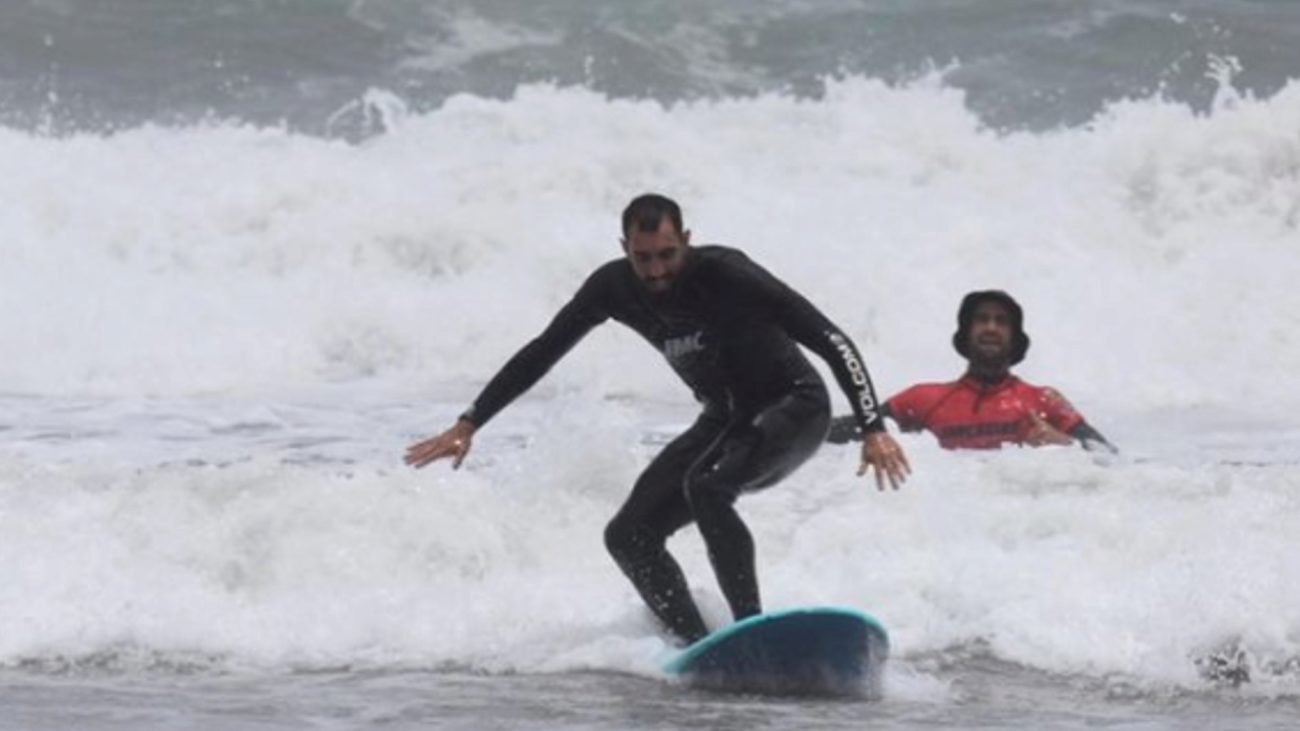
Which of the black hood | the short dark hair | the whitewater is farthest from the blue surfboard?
the black hood

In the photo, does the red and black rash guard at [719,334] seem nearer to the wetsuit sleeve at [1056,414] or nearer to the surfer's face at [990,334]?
the surfer's face at [990,334]

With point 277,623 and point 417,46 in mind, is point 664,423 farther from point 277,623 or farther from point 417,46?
point 417,46

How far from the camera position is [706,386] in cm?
753

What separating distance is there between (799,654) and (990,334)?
123 inches

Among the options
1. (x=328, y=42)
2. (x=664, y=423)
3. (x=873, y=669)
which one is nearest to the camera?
(x=873, y=669)

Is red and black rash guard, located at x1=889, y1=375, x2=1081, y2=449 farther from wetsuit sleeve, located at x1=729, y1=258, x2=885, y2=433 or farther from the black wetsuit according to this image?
wetsuit sleeve, located at x1=729, y1=258, x2=885, y2=433

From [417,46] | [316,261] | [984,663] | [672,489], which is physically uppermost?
[417,46]

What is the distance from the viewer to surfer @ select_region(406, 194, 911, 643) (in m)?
7.28

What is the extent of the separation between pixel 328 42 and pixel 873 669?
14.0 meters

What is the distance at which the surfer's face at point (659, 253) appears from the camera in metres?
7.21

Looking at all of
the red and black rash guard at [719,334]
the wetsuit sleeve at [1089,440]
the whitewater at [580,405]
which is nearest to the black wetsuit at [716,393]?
the red and black rash guard at [719,334]

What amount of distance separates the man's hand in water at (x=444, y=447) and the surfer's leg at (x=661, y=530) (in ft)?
1.61

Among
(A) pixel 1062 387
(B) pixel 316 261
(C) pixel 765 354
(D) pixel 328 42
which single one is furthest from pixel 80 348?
(C) pixel 765 354

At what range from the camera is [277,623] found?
8.27 m
